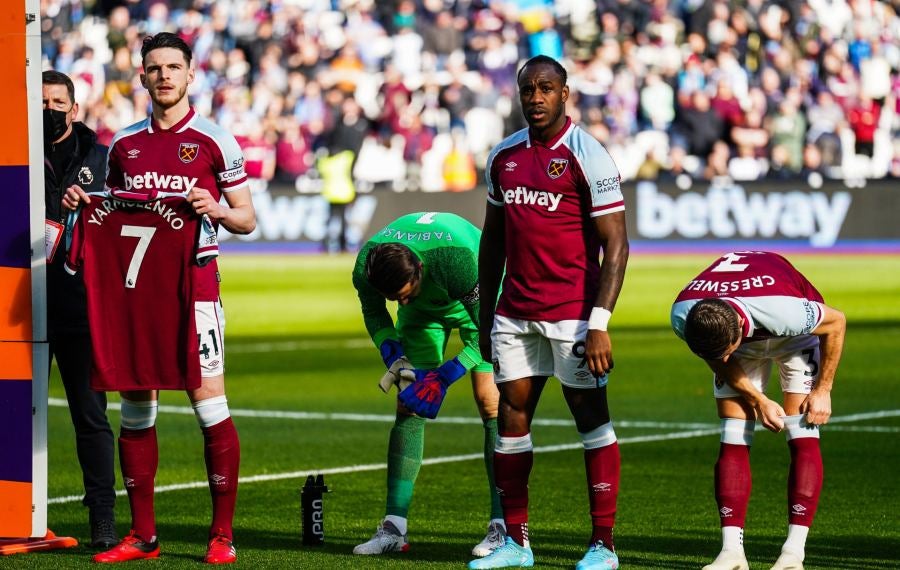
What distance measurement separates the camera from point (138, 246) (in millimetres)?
7391

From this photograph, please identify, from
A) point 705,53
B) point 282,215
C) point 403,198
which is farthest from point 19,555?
point 705,53

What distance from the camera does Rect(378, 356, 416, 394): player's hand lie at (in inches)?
316

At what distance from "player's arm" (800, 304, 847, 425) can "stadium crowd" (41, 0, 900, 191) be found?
20.8 meters

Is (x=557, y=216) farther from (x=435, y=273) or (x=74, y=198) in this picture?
(x=74, y=198)

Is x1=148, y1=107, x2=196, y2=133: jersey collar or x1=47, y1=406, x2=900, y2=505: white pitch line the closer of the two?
x1=148, y1=107, x2=196, y2=133: jersey collar

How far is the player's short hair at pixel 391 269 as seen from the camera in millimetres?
7633

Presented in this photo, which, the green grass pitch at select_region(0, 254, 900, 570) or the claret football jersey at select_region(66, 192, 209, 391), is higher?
the claret football jersey at select_region(66, 192, 209, 391)

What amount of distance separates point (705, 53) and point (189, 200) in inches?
1016

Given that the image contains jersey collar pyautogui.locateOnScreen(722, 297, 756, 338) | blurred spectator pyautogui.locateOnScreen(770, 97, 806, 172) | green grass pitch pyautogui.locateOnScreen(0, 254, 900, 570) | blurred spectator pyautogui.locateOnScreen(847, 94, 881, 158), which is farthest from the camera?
blurred spectator pyautogui.locateOnScreen(770, 97, 806, 172)

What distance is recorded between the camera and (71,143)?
26.6ft

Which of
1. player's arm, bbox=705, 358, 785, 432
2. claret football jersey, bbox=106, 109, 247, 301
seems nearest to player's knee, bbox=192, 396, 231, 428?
claret football jersey, bbox=106, 109, 247, 301

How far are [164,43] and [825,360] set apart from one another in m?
3.10

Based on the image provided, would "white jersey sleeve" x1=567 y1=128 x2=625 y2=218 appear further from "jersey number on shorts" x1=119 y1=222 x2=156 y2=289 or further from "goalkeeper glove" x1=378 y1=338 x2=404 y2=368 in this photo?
"jersey number on shorts" x1=119 y1=222 x2=156 y2=289

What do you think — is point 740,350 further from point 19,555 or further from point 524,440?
point 19,555
